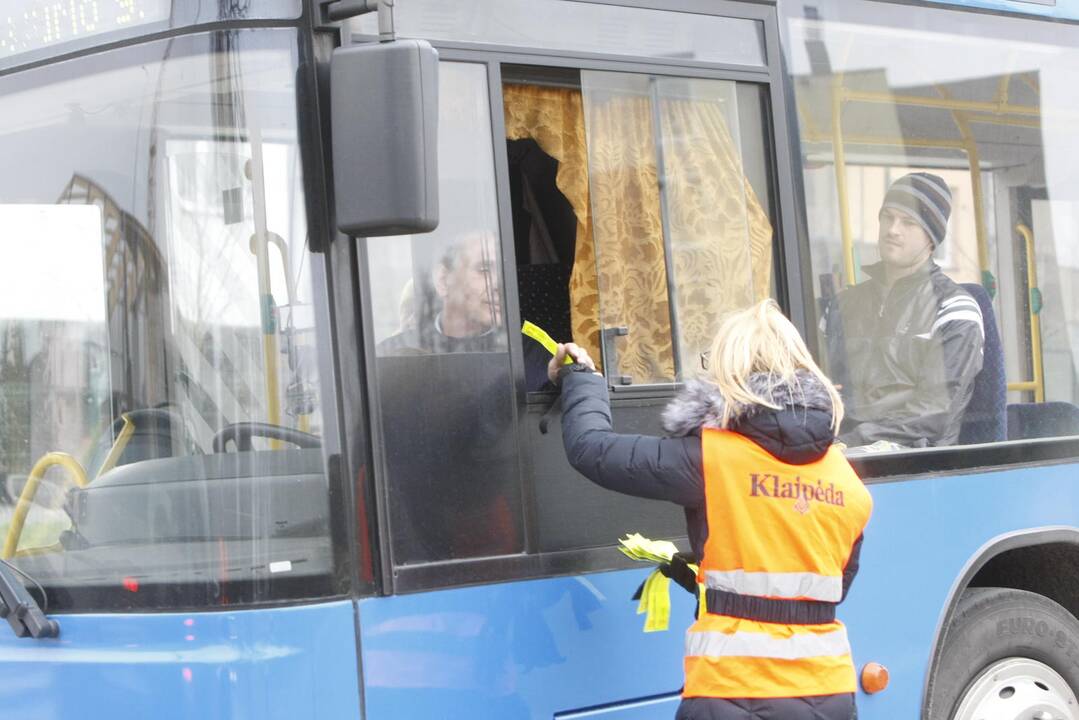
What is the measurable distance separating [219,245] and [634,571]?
143cm

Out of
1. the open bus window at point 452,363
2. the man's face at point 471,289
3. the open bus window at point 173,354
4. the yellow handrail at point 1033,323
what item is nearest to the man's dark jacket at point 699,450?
the open bus window at point 452,363

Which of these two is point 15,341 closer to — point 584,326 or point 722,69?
point 584,326

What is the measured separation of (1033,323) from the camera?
4949mm

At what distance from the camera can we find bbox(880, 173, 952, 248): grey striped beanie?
463 centimetres

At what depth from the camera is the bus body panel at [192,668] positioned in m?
2.92

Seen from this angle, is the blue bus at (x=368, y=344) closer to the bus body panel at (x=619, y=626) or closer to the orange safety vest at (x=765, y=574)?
the bus body panel at (x=619, y=626)

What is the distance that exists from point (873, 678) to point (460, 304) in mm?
1754

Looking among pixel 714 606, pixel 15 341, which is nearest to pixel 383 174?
pixel 15 341

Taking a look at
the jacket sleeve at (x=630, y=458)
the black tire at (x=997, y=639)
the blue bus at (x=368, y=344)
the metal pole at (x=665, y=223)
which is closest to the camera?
the blue bus at (x=368, y=344)

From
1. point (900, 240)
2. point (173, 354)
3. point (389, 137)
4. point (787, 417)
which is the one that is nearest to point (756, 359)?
point (787, 417)

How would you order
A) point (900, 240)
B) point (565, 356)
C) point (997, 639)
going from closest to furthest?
point (565, 356) → point (997, 639) → point (900, 240)

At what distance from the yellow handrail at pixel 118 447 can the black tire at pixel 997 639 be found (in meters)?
2.60

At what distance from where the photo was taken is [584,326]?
3.91 metres

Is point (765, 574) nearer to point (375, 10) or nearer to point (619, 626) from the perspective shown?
point (619, 626)
